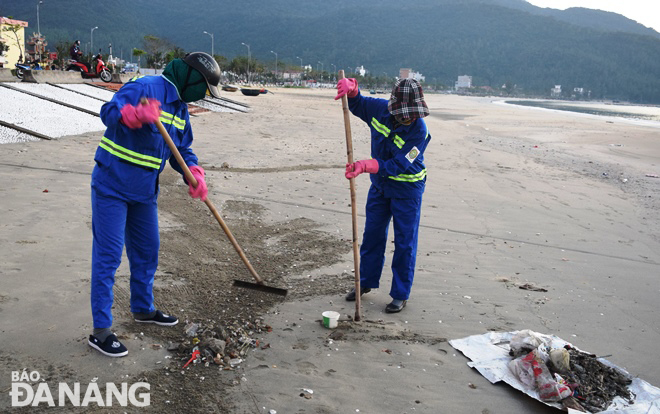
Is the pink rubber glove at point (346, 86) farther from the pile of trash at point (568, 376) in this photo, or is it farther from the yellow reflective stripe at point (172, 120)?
the pile of trash at point (568, 376)

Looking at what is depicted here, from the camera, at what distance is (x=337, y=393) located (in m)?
3.53

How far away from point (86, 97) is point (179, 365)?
16.6m

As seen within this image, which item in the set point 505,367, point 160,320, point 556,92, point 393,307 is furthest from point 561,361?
point 556,92

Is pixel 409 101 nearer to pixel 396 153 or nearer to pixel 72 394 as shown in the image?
pixel 396 153

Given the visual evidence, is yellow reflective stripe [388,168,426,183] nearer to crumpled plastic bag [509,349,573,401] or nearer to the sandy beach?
the sandy beach

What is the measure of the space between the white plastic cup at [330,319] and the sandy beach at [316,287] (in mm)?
79

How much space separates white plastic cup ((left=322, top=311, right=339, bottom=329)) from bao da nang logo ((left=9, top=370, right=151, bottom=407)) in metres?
1.54

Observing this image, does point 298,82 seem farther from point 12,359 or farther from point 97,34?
point 12,359

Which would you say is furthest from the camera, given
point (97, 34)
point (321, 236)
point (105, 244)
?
point (97, 34)

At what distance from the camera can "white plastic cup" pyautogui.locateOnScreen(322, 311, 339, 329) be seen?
Answer: 4438mm

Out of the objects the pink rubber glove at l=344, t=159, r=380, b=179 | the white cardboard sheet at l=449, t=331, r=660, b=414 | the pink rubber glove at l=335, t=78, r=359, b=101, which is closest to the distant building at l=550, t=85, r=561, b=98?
the pink rubber glove at l=335, t=78, r=359, b=101

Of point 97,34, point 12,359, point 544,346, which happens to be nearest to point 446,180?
point 544,346

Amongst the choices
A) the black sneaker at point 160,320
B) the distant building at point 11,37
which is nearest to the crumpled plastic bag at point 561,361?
the black sneaker at point 160,320

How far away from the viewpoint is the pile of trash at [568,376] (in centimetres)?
353
